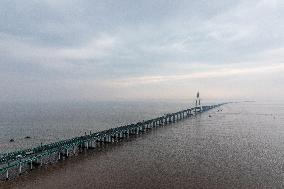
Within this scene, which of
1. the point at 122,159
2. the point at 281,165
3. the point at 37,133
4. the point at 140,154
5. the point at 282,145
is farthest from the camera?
the point at 37,133

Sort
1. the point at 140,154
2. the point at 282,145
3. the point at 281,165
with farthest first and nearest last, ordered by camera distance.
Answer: the point at 282,145 → the point at 140,154 → the point at 281,165

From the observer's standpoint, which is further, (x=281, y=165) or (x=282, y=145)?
(x=282, y=145)

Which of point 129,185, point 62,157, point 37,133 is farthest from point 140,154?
point 37,133

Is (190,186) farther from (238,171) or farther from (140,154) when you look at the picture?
(140,154)

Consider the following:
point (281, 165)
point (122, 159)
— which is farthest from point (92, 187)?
point (281, 165)

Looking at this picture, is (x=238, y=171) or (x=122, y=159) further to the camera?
(x=122, y=159)

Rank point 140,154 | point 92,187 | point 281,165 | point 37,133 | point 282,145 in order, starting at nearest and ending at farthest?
point 92,187 < point 281,165 < point 140,154 < point 282,145 < point 37,133

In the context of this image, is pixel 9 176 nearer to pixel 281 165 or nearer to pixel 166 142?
pixel 166 142

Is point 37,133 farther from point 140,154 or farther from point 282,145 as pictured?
point 282,145

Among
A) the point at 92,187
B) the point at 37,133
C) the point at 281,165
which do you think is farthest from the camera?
the point at 37,133
